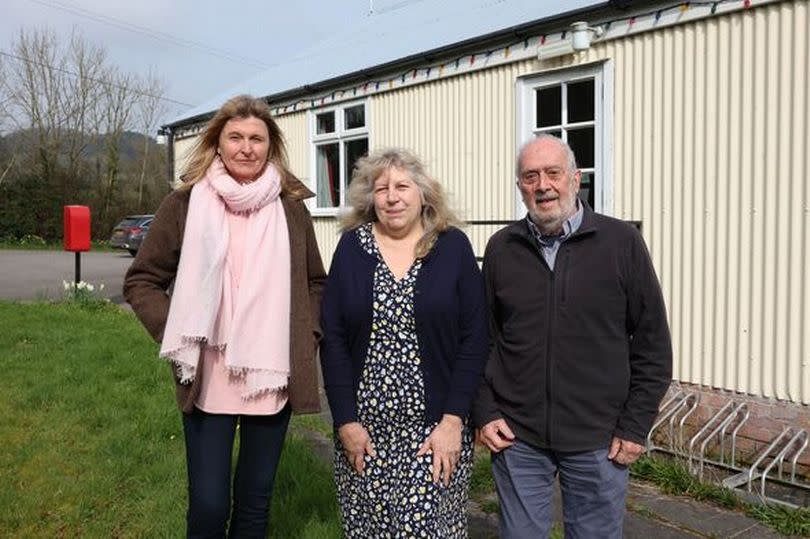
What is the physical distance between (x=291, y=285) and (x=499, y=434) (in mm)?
925

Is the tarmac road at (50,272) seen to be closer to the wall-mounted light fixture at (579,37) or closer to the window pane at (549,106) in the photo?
the window pane at (549,106)

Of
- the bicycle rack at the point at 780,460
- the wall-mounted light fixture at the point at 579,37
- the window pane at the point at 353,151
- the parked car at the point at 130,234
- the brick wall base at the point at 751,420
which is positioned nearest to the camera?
the bicycle rack at the point at 780,460

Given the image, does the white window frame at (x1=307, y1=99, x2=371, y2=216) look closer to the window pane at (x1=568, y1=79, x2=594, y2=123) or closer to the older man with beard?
the window pane at (x1=568, y1=79, x2=594, y2=123)

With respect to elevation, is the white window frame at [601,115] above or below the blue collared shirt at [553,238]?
above

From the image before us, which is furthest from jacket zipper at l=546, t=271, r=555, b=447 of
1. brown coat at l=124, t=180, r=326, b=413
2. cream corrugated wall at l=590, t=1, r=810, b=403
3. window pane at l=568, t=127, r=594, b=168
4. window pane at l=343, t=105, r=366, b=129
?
window pane at l=343, t=105, r=366, b=129

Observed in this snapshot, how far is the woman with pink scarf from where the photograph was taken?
8.54ft

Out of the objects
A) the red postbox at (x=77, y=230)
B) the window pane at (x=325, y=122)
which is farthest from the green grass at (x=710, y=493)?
the red postbox at (x=77, y=230)

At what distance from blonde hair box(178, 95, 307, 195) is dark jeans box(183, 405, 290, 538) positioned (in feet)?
2.80

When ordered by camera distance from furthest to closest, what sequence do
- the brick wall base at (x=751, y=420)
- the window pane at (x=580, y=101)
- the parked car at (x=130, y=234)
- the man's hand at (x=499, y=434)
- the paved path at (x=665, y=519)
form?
the parked car at (x=130, y=234), the window pane at (x=580, y=101), the brick wall base at (x=751, y=420), the paved path at (x=665, y=519), the man's hand at (x=499, y=434)

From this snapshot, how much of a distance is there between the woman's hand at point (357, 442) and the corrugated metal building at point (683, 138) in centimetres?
190

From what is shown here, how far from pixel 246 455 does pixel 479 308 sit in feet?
3.40

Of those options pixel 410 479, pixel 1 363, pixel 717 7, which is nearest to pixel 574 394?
pixel 410 479

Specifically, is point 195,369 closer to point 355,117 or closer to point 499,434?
point 499,434

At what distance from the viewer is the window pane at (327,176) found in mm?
10203
